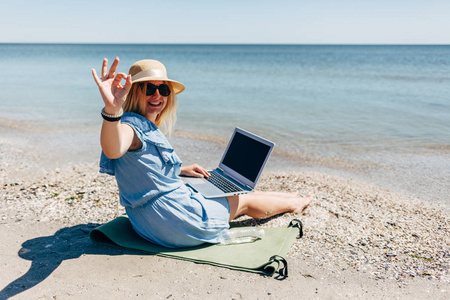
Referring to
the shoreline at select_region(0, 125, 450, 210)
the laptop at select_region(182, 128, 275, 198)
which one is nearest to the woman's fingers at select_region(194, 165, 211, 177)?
the laptop at select_region(182, 128, 275, 198)

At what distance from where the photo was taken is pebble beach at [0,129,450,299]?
364 cm

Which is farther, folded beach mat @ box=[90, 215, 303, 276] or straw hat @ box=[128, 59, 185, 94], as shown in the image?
folded beach mat @ box=[90, 215, 303, 276]

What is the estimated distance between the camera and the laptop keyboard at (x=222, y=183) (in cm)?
462

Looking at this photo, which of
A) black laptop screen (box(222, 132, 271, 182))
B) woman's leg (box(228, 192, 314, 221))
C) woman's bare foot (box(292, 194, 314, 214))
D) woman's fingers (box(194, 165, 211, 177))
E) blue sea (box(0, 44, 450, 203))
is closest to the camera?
woman's leg (box(228, 192, 314, 221))

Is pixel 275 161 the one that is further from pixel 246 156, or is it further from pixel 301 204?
pixel 246 156

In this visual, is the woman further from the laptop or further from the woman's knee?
the laptop

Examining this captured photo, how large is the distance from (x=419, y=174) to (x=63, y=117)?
11315mm

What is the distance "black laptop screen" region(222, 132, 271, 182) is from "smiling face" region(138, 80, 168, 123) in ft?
4.57

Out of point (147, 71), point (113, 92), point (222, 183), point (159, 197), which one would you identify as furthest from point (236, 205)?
point (113, 92)

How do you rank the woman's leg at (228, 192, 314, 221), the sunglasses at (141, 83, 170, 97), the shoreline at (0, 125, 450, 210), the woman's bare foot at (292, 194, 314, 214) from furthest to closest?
1. the shoreline at (0, 125, 450, 210)
2. the woman's bare foot at (292, 194, 314, 214)
3. the woman's leg at (228, 192, 314, 221)
4. the sunglasses at (141, 83, 170, 97)

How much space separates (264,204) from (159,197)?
1575 millimetres

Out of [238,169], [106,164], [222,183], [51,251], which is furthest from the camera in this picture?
[238,169]

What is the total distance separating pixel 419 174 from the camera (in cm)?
818

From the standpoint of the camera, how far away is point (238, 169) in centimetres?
498
